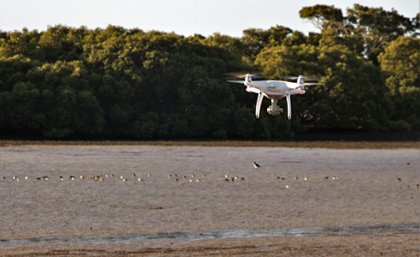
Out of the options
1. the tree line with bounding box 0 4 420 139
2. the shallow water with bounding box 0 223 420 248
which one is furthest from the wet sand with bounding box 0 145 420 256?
the tree line with bounding box 0 4 420 139

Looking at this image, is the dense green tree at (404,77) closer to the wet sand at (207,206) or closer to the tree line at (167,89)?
the tree line at (167,89)

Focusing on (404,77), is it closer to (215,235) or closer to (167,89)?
(167,89)

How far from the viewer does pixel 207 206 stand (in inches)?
1587

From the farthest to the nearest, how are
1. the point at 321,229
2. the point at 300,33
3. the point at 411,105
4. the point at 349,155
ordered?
the point at 300,33 < the point at 411,105 < the point at 349,155 < the point at 321,229

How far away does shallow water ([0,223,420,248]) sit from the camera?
100 feet

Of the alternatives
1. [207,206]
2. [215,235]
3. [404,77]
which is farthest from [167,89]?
[215,235]

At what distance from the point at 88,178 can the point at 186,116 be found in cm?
4254

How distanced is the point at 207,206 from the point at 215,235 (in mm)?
7666

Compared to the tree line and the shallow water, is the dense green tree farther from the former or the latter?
the shallow water

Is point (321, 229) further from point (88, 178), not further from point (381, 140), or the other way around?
point (381, 140)

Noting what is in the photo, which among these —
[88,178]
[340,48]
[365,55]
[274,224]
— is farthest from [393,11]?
[274,224]

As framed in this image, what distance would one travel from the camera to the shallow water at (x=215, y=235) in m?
30.6

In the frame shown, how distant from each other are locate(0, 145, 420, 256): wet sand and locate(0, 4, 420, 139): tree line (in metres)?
21.7

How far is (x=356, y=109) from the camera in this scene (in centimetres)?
10219
